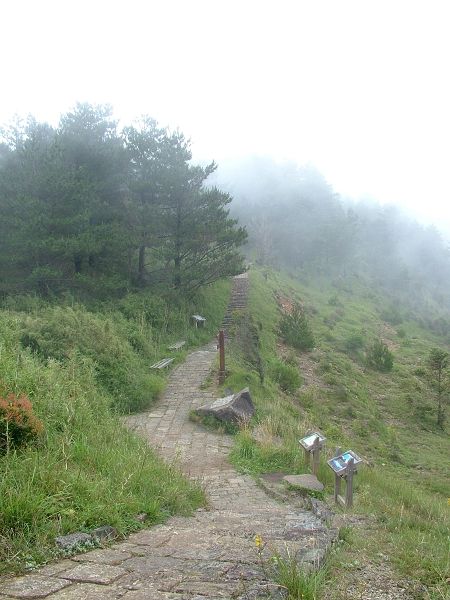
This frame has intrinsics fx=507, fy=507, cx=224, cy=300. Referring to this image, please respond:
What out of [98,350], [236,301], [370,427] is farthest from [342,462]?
[236,301]

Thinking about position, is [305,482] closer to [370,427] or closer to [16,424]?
[16,424]


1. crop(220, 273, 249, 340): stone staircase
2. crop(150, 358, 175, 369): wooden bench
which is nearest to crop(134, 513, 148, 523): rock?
crop(150, 358, 175, 369): wooden bench

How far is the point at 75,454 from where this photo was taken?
16.6 ft

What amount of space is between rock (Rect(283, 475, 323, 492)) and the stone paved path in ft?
1.42

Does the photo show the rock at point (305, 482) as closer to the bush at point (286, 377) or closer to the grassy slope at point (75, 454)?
the grassy slope at point (75, 454)

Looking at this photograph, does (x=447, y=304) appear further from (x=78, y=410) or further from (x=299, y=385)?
(x=78, y=410)

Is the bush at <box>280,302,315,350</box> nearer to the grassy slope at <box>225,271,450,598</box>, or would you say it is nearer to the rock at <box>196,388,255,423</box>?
the grassy slope at <box>225,271,450,598</box>

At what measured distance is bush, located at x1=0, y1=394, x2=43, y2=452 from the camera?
15.2 feet

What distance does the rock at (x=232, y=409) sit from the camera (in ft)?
30.2

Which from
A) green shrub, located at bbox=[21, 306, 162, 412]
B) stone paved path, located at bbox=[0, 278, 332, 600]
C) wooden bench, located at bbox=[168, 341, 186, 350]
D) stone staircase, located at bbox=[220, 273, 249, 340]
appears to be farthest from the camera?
stone staircase, located at bbox=[220, 273, 249, 340]

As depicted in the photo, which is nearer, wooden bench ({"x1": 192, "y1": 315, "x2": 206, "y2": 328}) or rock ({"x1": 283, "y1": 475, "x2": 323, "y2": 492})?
rock ({"x1": 283, "y1": 475, "x2": 323, "y2": 492})

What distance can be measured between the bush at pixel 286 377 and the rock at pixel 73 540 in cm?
1117

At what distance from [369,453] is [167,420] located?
4.81 m

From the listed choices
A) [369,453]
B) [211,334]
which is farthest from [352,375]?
[369,453]
